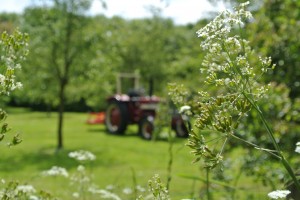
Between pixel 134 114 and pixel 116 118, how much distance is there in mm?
1000

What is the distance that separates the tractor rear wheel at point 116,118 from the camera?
16.9m

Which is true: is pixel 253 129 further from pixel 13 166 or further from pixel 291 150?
pixel 13 166

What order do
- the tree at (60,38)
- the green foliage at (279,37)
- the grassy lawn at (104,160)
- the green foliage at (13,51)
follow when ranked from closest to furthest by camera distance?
the green foliage at (13,51)
the green foliage at (279,37)
the grassy lawn at (104,160)
the tree at (60,38)

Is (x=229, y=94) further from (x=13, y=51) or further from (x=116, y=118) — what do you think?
(x=116, y=118)

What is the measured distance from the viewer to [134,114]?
17.1m

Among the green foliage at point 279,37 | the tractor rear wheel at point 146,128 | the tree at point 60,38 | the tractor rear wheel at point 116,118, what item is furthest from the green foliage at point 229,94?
the tractor rear wheel at point 116,118

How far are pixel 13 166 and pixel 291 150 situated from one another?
7922 millimetres

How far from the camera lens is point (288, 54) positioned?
4.49m

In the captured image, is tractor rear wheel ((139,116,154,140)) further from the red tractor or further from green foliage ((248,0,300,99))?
green foliage ((248,0,300,99))

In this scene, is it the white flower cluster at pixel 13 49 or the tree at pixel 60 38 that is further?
the tree at pixel 60 38

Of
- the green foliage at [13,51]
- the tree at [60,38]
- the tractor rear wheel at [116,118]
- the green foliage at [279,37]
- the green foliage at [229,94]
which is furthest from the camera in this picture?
the tractor rear wheel at [116,118]

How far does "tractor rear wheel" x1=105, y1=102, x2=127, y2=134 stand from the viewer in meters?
16.9

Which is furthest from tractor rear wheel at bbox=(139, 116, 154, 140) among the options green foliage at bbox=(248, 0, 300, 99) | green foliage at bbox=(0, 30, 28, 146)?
green foliage at bbox=(0, 30, 28, 146)

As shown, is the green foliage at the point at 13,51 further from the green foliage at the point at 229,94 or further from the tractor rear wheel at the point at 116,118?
the tractor rear wheel at the point at 116,118
